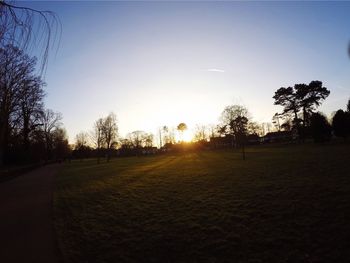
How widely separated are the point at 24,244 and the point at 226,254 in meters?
5.09

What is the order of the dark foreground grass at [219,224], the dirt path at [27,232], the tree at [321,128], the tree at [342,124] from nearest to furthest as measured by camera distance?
the dark foreground grass at [219,224]
the dirt path at [27,232]
the tree at [342,124]
the tree at [321,128]

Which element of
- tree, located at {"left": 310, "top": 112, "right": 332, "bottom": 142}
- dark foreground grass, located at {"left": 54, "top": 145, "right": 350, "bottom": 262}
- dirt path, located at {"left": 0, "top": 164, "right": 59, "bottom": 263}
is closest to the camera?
dark foreground grass, located at {"left": 54, "top": 145, "right": 350, "bottom": 262}

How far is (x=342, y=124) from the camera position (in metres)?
37.9

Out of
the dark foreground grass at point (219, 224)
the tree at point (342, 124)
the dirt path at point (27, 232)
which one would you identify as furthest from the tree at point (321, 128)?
the dirt path at point (27, 232)

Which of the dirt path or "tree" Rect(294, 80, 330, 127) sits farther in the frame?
"tree" Rect(294, 80, 330, 127)

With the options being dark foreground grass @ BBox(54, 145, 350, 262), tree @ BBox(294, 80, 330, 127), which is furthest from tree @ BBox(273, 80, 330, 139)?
dark foreground grass @ BBox(54, 145, 350, 262)

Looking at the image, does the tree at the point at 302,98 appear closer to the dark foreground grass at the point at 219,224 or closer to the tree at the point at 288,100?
Result: the tree at the point at 288,100

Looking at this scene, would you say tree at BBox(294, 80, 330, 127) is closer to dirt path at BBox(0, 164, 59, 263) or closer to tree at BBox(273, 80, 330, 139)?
tree at BBox(273, 80, 330, 139)

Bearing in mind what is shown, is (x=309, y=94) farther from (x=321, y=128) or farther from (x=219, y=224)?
(x=219, y=224)

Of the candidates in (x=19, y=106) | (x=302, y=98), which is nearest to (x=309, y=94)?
(x=302, y=98)

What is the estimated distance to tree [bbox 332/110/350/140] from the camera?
1475 inches

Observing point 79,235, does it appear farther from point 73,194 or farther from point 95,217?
point 73,194

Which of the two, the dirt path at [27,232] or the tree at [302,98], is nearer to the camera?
the dirt path at [27,232]

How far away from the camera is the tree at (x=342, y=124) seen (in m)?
37.5
